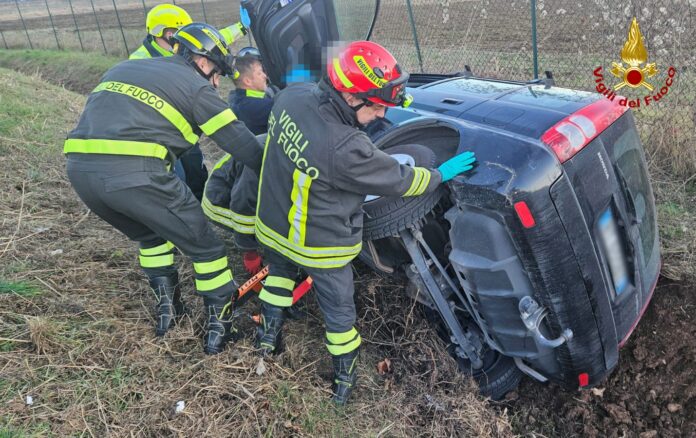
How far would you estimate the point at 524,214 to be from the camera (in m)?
2.29

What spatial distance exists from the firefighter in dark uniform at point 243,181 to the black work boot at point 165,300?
58 cm

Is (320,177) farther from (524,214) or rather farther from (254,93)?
(254,93)

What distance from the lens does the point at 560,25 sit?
6.65 meters

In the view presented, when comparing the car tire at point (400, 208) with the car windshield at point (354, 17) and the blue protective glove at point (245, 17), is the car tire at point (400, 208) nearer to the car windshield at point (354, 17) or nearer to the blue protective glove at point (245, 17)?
the car windshield at point (354, 17)

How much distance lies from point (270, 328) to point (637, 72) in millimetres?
4452

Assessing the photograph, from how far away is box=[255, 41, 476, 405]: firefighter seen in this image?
2438mm

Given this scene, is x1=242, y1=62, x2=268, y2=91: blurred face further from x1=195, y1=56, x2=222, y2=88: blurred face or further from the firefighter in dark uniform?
x1=195, y1=56, x2=222, y2=88: blurred face

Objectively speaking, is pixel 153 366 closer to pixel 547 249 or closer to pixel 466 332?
pixel 466 332

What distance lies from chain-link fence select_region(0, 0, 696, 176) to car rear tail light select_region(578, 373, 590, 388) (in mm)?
2686

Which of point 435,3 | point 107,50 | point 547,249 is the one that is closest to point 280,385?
point 547,249

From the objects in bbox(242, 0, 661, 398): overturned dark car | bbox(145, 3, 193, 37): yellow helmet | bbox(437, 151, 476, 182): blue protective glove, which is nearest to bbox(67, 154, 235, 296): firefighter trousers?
bbox(242, 0, 661, 398): overturned dark car

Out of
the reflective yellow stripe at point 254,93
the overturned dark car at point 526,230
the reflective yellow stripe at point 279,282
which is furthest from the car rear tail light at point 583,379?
the reflective yellow stripe at point 254,93

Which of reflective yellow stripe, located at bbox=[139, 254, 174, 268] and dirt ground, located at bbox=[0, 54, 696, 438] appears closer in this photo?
dirt ground, located at bbox=[0, 54, 696, 438]

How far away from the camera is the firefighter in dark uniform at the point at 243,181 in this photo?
3529mm
